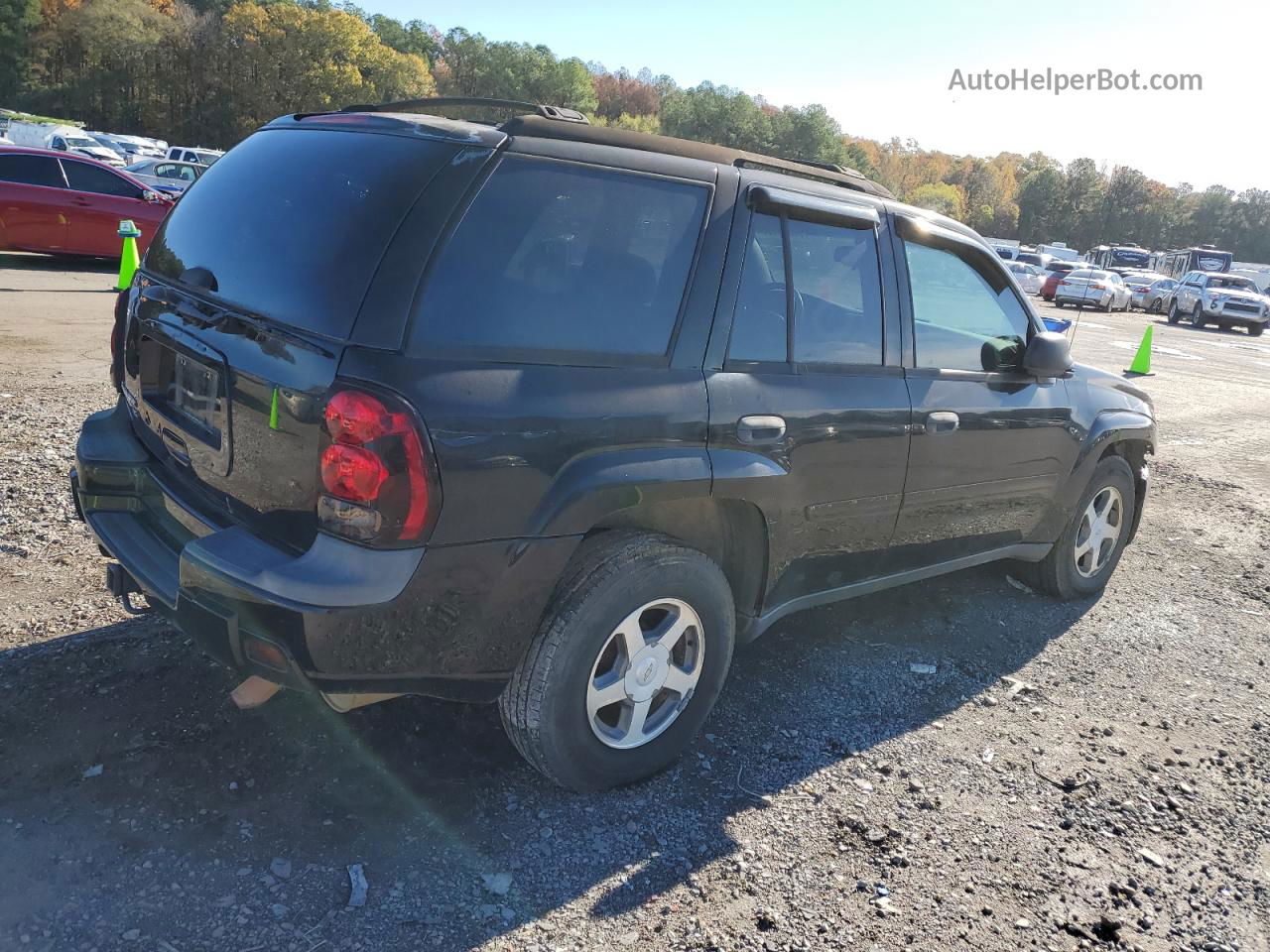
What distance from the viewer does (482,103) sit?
10.1 ft

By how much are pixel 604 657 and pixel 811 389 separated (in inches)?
45.2

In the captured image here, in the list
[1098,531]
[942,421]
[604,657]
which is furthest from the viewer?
[1098,531]

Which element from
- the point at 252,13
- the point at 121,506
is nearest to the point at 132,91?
the point at 252,13

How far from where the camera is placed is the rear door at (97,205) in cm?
1302

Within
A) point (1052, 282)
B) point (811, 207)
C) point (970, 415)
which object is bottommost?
point (970, 415)

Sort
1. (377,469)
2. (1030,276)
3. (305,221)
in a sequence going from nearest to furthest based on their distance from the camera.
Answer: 1. (377,469)
2. (305,221)
3. (1030,276)

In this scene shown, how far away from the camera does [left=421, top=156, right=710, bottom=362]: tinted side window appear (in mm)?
2443

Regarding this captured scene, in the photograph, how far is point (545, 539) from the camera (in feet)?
8.31

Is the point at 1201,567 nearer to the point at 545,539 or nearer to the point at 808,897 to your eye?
the point at 808,897

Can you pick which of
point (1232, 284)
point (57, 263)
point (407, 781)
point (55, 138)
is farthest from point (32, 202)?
point (1232, 284)

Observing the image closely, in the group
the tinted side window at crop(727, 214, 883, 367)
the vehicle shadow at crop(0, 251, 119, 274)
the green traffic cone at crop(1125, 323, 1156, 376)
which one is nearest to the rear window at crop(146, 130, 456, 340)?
the tinted side window at crop(727, 214, 883, 367)

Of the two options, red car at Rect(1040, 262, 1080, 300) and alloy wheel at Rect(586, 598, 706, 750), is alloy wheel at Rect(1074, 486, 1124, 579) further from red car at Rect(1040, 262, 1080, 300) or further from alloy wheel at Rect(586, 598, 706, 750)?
red car at Rect(1040, 262, 1080, 300)

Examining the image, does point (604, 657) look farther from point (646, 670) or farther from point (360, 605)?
point (360, 605)

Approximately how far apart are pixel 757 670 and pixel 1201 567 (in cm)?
363
